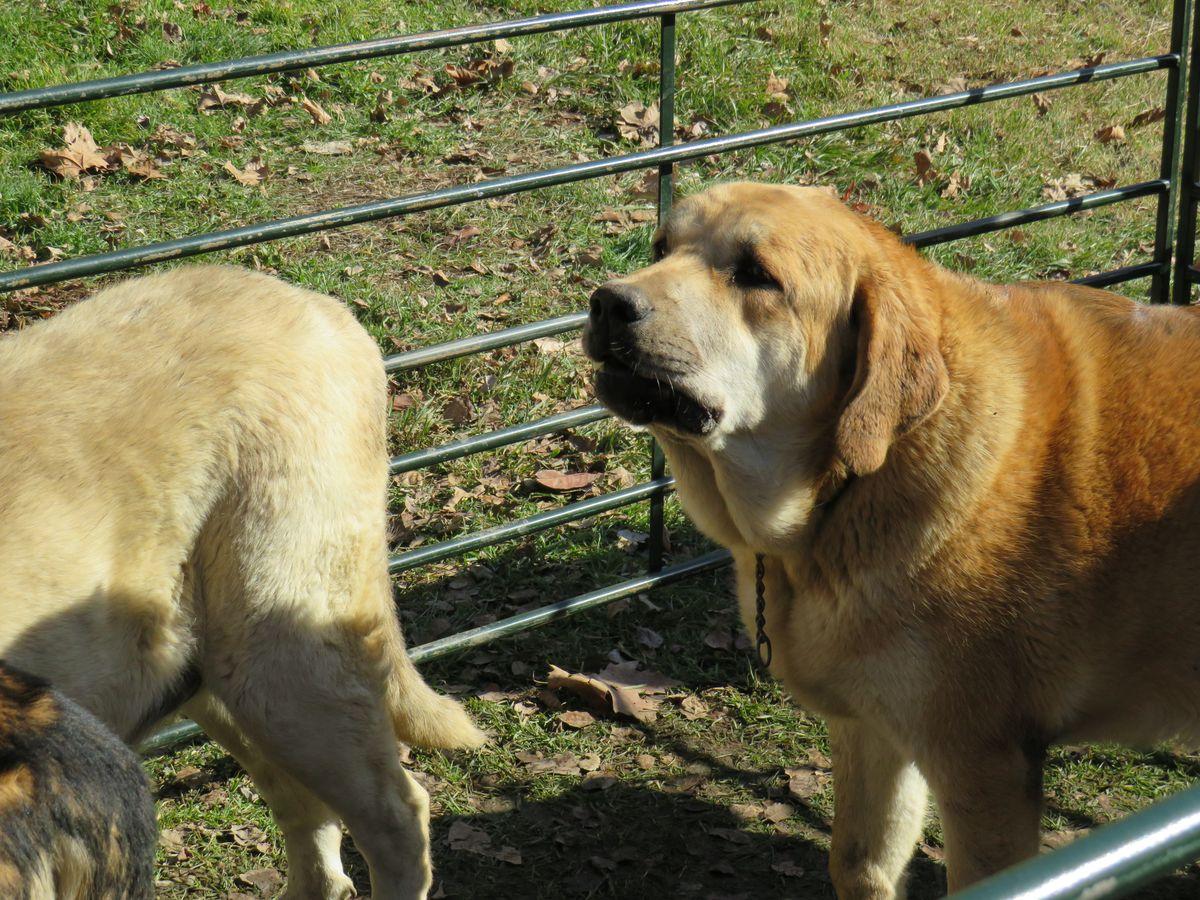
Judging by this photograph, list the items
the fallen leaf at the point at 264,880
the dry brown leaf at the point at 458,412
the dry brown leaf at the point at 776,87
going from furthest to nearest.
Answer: the dry brown leaf at the point at 776,87 → the dry brown leaf at the point at 458,412 → the fallen leaf at the point at 264,880

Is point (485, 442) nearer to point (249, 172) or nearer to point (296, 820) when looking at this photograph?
point (296, 820)

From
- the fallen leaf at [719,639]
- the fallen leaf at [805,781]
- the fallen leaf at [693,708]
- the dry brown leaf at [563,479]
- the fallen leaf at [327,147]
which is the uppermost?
the fallen leaf at [327,147]

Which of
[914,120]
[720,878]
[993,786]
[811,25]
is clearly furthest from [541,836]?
[811,25]

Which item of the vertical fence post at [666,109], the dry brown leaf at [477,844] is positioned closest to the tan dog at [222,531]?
the dry brown leaf at [477,844]

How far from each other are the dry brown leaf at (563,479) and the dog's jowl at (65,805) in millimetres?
3128

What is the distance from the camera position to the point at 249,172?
712 centimetres

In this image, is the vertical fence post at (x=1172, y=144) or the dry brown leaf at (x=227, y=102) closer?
the vertical fence post at (x=1172, y=144)

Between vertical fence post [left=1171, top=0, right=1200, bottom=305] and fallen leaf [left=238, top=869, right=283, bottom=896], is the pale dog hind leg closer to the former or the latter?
fallen leaf [left=238, top=869, right=283, bottom=896]

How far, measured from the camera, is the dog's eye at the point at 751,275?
2971mm

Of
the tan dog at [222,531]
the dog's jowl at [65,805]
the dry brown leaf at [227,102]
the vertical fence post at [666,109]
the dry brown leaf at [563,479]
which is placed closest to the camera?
the dog's jowl at [65,805]

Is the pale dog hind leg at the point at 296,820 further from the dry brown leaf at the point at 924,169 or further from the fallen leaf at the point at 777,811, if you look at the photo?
the dry brown leaf at the point at 924,169

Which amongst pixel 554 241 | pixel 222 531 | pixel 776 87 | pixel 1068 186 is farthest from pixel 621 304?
pixel 1068 186

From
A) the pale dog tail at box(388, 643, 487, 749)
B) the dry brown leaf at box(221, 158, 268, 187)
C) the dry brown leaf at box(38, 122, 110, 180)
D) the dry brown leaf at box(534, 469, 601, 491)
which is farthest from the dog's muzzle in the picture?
the dry brown leaf at box(38, 122, 110, 180)

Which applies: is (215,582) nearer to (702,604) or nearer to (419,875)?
A: (419,875)
